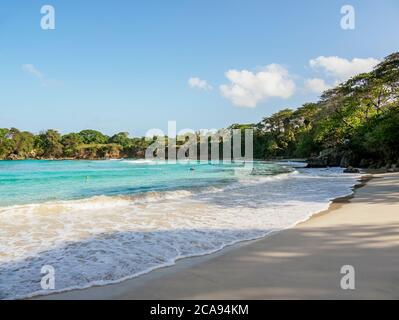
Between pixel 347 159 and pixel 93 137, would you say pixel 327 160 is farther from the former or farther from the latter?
pixel 93 137

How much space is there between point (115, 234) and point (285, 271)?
4.09 metres

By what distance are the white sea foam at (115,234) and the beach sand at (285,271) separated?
0.45 metres

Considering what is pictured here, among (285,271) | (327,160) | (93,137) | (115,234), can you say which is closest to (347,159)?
(327,160)

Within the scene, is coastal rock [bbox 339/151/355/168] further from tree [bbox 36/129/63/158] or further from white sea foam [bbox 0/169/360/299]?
tree [bbox 36/129/63/158]

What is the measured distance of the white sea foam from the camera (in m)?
4.47

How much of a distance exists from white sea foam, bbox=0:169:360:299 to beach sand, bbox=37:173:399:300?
17.6 inches

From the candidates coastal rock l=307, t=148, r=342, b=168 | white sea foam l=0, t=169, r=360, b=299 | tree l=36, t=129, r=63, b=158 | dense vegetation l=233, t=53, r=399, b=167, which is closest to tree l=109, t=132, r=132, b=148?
tree l=36, t=129, r=63, b=158

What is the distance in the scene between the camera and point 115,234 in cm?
689

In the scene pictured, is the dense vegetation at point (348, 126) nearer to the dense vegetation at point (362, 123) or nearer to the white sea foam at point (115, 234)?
the dense vegetation at point (362, 123)

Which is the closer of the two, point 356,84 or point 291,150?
point 356,84
